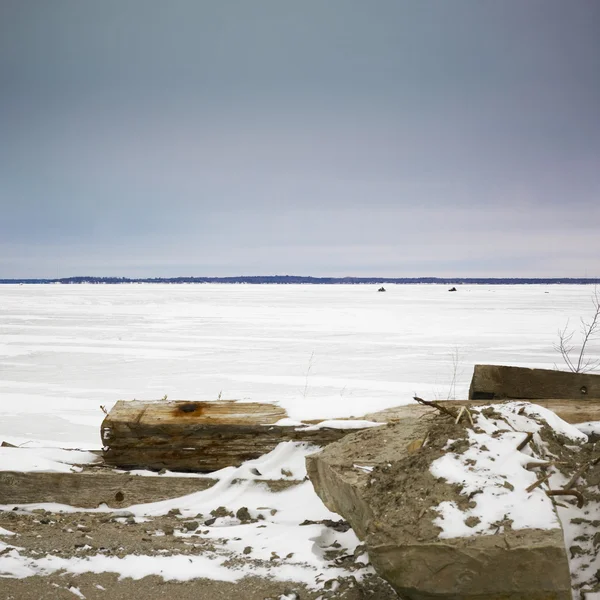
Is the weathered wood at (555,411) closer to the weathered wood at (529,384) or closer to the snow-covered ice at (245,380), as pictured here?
the snow-covered ice at (245,380)

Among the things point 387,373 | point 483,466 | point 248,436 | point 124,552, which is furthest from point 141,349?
point 483,466

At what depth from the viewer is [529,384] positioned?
532cm

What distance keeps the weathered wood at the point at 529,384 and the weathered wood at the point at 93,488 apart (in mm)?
1917

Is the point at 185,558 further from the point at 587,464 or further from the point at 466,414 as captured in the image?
the point at 587,464

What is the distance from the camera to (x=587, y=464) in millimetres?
3148

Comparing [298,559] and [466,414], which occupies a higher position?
[466,414]

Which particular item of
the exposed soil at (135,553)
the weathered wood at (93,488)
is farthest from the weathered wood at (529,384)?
the exposed soil at (135,553)

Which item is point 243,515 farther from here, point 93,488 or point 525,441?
point 525,441

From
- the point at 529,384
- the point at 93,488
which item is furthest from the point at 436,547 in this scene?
the point at 529,384

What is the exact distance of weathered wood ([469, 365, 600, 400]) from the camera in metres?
5.31

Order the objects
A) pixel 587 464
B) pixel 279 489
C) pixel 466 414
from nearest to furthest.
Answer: pixel 587 464, pixel 466 414, pixel 279 489

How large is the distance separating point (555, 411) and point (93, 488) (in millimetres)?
3268

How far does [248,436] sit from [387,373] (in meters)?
7.28

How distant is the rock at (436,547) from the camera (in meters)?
2.46
